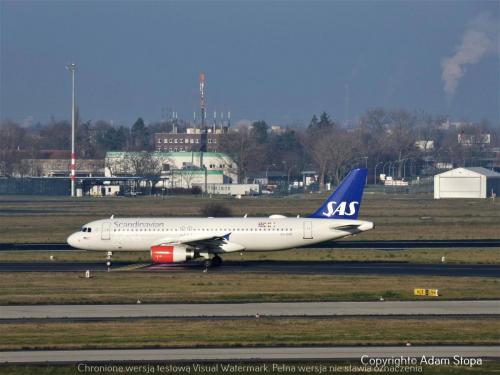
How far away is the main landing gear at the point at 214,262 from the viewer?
59938 mm

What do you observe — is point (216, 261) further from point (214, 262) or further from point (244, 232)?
point (244, 232)

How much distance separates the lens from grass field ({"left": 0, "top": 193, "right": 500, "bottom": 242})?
85.8 m

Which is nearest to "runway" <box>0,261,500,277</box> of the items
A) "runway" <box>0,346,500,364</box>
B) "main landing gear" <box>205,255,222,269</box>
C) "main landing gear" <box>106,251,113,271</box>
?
"main landing gear" <box>106,251,113,271</box>

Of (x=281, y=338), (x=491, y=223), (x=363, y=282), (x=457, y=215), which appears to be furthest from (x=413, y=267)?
(x=457, y=215)

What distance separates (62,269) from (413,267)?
69.9ft

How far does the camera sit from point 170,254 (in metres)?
58.4

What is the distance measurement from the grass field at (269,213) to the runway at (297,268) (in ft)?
66.2

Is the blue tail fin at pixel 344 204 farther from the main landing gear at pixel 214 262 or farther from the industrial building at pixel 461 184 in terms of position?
the industrial building at pixel 461 184

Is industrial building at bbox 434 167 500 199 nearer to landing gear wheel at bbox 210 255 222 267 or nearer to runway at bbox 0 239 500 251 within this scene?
runway at bbox 0 239 500 251

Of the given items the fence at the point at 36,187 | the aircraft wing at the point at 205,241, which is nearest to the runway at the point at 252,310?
the aircraft wing at the point at 205,241

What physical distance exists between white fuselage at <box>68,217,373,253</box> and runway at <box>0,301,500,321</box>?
56.1ft

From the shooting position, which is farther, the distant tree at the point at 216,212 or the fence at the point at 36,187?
the fence at the point at 36,187

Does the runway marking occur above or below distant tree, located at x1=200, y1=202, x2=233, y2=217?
below

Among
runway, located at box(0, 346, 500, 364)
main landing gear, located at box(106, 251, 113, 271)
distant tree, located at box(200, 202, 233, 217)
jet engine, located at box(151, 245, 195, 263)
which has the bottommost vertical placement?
runway, located at box(0, 346, 500, 364)
